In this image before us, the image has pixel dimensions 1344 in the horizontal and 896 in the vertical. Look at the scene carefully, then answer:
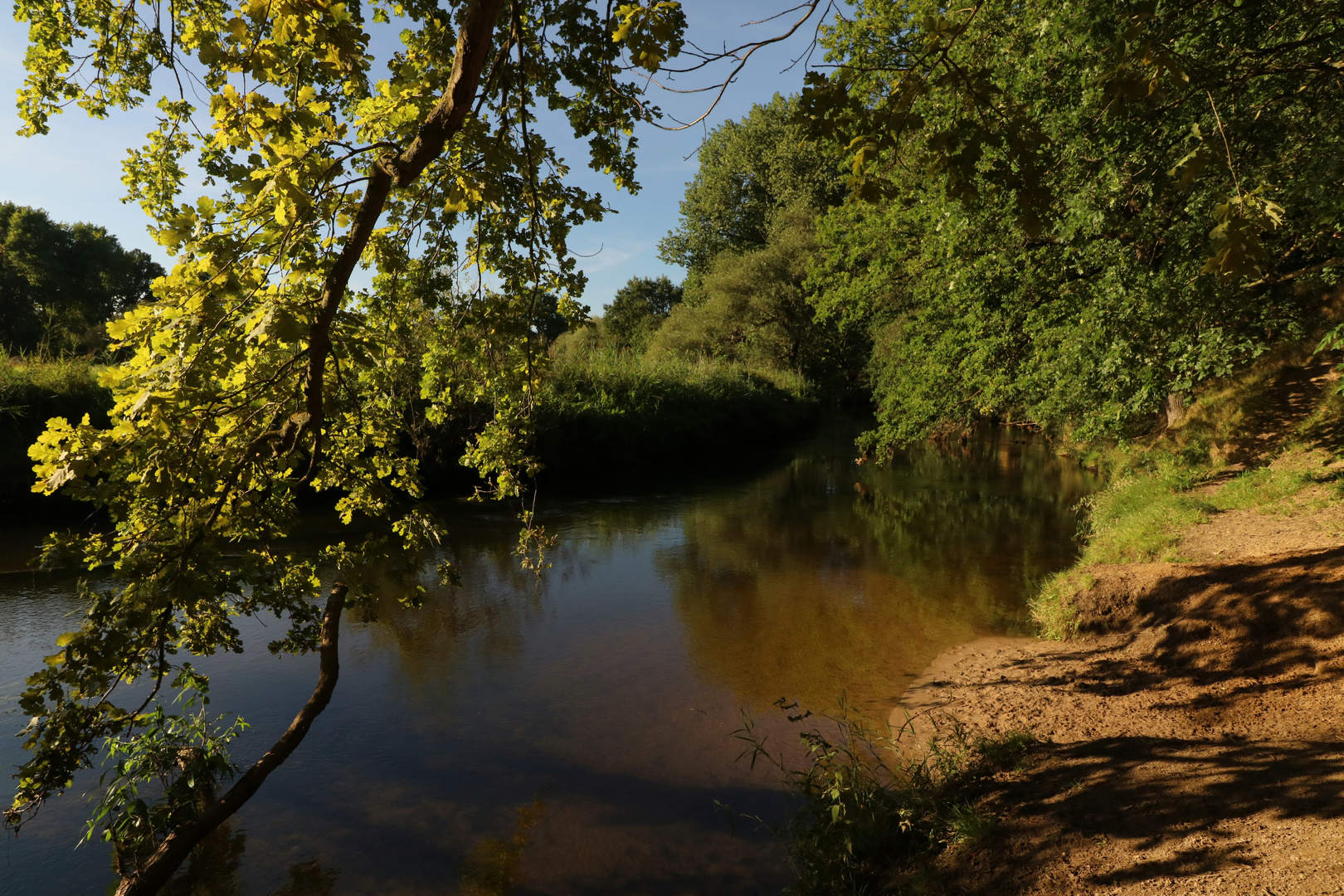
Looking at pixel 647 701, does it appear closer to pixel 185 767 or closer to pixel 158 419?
pixel 185 767

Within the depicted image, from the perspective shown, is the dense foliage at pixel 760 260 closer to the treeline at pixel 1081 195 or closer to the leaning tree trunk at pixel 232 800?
the treeline at pixel 1081 195

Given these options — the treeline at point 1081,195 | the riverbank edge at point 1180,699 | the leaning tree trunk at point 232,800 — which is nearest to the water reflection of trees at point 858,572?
the riverbank edge at point 1180,699

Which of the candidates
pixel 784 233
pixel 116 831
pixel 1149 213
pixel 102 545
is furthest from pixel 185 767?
pixel 784 233

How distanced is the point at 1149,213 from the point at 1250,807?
685 cm

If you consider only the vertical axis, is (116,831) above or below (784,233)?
below

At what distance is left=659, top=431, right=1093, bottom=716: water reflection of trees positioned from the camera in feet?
22.2

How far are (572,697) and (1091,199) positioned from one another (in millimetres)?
7545

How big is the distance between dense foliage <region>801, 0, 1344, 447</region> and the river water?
9.87 feet

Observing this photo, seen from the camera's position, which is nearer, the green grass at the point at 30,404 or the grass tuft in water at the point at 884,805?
the grass tuft in water at the point at 884,805

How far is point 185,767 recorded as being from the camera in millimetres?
4426

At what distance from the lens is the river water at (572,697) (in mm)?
4258

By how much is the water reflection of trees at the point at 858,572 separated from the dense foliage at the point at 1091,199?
1.99 meters

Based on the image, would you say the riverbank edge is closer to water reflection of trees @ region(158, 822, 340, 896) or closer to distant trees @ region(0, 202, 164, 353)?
water reflection of trees @ region(158, 822, 340, 896)

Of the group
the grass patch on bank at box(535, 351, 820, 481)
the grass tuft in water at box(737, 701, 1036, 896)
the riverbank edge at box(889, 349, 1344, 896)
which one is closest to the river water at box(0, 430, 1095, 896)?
the grass tuft in water at box(737, 701, 1036, 896)
